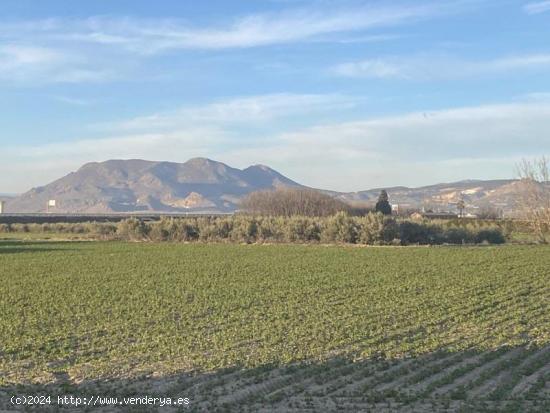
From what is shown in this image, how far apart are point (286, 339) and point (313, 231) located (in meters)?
52.3

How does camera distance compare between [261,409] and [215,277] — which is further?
[215,277]

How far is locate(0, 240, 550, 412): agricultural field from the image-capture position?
11594 millimetres

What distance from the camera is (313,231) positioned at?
6862 centimetres

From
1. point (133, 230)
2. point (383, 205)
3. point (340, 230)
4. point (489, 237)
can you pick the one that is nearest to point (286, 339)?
point (340, 230)

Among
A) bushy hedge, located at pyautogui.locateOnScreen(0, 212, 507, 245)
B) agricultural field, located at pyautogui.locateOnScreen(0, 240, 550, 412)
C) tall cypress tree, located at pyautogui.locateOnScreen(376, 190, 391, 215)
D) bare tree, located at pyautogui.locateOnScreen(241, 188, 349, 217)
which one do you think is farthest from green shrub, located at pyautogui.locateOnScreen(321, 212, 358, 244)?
tall cypress tree, located at pyautogui.locateOnScreen(376, 190, 391, 215)

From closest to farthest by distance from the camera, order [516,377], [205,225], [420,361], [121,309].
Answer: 1. [516,377]
2. [420,361]
3. [121,309]
4. [205,225]

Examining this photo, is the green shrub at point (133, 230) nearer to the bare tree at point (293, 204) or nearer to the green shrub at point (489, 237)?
the bare tree at point (293, 204)

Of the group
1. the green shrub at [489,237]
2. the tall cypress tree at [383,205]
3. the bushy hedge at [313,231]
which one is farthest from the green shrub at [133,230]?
the tall cypress tree at [383,205]

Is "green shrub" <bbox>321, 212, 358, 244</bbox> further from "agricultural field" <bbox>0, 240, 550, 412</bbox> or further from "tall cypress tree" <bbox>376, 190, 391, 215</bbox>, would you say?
"tall cypress tree" <bbox>376, 190, 391, 215</bbox>

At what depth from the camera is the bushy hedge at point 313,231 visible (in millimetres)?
65875

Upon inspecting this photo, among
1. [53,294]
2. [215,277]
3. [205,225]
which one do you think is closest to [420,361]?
[53,294]

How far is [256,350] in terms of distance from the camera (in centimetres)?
1510

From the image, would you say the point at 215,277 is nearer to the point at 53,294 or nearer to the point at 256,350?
the point at 53,294

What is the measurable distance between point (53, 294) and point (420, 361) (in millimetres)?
15487
